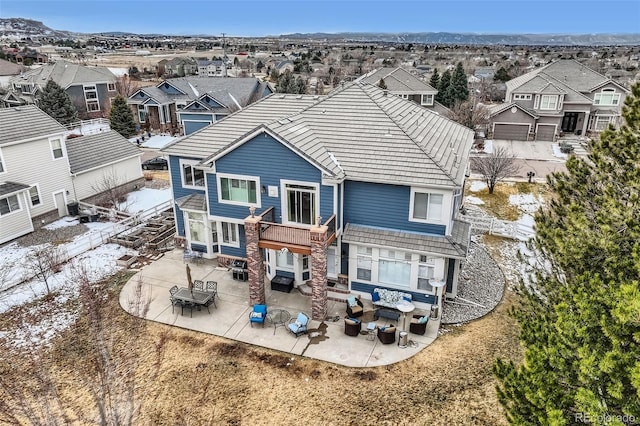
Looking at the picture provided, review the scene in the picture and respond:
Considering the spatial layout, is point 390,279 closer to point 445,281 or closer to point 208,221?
point 445,281

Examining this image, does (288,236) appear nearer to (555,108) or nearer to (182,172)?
(182,172)

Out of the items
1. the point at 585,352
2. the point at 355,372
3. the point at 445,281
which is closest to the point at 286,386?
the point at 355,372

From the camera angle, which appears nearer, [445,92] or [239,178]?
[239,178]

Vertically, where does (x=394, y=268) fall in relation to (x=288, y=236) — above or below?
below

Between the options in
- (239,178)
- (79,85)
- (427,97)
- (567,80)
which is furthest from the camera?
(79,85)

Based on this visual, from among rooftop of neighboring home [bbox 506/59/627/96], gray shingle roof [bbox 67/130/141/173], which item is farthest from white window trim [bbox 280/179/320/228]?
rooftop of neighboring home [bbox 506/59/627/96]

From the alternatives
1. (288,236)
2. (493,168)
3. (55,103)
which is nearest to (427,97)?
(493,168)
